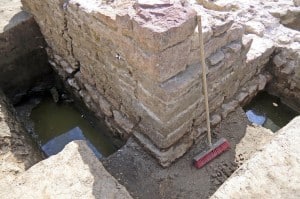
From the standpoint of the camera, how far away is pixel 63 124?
15.6 feet

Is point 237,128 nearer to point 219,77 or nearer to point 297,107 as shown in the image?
point 219,77

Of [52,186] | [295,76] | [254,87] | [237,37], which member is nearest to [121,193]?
[52,186]

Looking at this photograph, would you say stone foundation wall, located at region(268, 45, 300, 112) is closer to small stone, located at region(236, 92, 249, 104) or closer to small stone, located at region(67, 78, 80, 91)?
small stone, located at region(236, 92, 249, 104)

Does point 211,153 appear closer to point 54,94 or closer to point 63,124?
point 63,124

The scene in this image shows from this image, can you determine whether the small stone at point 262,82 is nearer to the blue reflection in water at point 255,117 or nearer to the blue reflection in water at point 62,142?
the blue reflection in water at point 255,117

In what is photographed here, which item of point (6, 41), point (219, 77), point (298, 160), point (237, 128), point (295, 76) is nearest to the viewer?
point (298, 160)

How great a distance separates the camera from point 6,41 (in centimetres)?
467

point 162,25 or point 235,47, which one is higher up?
point 162,25

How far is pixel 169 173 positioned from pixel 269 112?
1770 mm

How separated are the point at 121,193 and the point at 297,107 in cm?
286

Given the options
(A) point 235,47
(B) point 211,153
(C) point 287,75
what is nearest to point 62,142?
(B) point 211,153

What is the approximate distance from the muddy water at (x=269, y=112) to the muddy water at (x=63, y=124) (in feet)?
5.90

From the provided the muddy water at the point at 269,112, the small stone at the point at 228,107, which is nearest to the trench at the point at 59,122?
the small stone at the point at 228,107

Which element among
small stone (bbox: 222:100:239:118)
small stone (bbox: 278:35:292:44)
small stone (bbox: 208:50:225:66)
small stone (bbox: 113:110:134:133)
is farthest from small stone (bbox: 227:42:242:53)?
small stone (bbox: 113:110:134:133)
